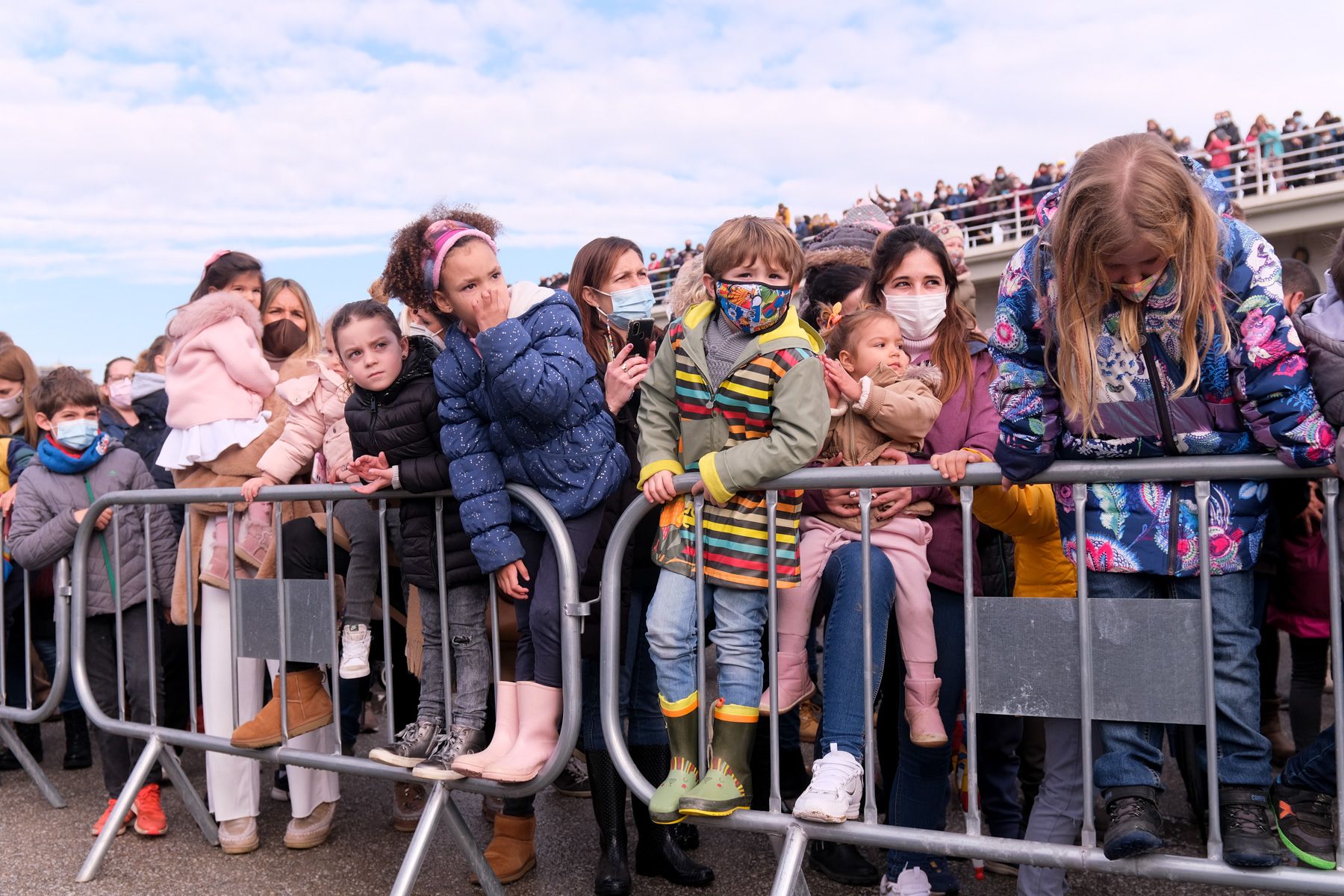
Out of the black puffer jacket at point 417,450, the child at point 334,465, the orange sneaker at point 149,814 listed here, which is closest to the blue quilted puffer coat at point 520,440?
the black puffer jacket at point 417,450

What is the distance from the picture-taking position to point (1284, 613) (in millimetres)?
4430

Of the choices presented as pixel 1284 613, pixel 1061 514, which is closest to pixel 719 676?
pixel 1061 514

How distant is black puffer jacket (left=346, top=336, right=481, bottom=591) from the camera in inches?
160

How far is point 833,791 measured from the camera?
3162mm

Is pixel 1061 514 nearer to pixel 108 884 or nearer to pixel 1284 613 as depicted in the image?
pixel 1284 613

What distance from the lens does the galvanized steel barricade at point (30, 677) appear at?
5.53 metres

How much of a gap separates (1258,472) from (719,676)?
1564mm

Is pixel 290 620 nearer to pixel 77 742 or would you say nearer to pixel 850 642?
pixel 850 642

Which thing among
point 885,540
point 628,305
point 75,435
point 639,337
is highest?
point 628,305

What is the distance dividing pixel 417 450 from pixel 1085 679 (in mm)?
2405

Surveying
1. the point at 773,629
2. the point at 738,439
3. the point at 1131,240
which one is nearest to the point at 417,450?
the point at 738,439

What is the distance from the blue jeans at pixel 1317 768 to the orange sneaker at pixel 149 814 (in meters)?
4.53

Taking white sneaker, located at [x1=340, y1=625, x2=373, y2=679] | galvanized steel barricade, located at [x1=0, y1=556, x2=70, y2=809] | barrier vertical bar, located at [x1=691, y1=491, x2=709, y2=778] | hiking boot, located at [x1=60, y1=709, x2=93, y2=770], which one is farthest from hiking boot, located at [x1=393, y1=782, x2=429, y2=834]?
hiking boot, located at [x1=60, y1=709, x2=93, y2=770]

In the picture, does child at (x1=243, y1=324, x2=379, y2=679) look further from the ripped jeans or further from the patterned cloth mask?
the patterned cloth mask
